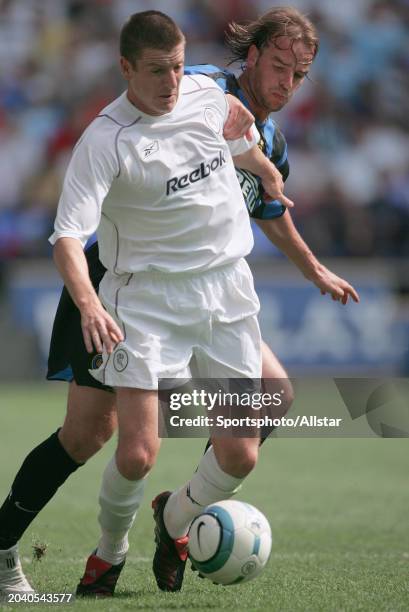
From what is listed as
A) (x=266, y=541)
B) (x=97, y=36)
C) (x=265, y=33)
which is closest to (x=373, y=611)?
(x=266, y=541)

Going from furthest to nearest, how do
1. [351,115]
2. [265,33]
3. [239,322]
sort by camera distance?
[351,115] → [265,33] → [239,322]

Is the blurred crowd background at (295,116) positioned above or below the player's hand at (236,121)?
below

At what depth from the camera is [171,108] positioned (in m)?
4.38

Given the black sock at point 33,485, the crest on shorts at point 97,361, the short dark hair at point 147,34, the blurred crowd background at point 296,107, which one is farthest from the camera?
the blurred crowd background at point 296,107

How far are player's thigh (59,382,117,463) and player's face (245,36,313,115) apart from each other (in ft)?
4.84

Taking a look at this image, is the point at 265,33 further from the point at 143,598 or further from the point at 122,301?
the point at 143,598

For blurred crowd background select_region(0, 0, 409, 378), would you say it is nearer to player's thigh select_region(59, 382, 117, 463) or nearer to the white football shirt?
player's thigh select_region(59, 382, 117, 463)

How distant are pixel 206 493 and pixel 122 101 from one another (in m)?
1.60

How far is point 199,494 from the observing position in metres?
4.72

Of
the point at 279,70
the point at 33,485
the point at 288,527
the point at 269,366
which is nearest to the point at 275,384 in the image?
the point at 269,366

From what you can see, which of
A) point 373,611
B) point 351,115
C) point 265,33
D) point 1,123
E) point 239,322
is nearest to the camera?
point 373,611

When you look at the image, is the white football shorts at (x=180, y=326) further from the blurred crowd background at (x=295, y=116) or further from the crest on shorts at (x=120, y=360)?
the blurred crowd background at (x=295, y=116)

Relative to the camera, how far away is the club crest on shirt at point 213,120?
4.53 meters

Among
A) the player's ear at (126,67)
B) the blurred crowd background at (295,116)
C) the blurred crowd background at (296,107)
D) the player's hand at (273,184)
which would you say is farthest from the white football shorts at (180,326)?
the blurred crowd background at (296,107)
